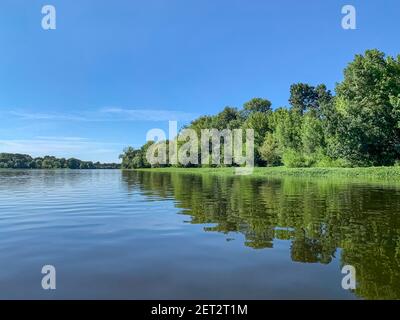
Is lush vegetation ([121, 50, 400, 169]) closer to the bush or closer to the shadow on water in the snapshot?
the bush

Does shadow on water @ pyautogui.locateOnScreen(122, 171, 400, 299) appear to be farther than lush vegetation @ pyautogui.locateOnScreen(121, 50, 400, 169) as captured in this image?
No

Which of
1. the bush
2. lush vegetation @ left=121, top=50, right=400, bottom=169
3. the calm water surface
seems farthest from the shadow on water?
the bush

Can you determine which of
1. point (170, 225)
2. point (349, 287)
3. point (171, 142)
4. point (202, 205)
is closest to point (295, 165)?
point (202, 205)

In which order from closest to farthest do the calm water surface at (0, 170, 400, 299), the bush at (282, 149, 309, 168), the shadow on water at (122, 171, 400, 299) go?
the calm water surface at (0, 170, 400, 299), the shadow on water at (122, 171, 400, 299), the bush at (282, 149, 309, 168)

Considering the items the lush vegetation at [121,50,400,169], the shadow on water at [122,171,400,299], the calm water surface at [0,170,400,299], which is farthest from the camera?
the lush vegetation at [121,50,400,169]

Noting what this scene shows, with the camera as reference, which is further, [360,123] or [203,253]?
[360,123]

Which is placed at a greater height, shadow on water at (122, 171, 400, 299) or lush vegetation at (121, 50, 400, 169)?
lush vegetation at (121, 50, 400, 169)

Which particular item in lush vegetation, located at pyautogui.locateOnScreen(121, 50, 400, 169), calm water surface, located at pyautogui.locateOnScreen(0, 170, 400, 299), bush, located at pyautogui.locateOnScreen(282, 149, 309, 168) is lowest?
calm water surface, located at pyautogui.locateOnScreen(0, 170, 400, 299)

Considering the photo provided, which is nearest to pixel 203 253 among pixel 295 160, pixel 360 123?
pixel 360 123

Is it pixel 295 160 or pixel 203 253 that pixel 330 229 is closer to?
pixel 203 253

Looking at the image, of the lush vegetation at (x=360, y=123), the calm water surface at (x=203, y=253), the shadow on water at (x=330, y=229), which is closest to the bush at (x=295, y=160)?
the lush vegetation at (x=360, y=123)

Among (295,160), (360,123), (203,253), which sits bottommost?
(203,253)
